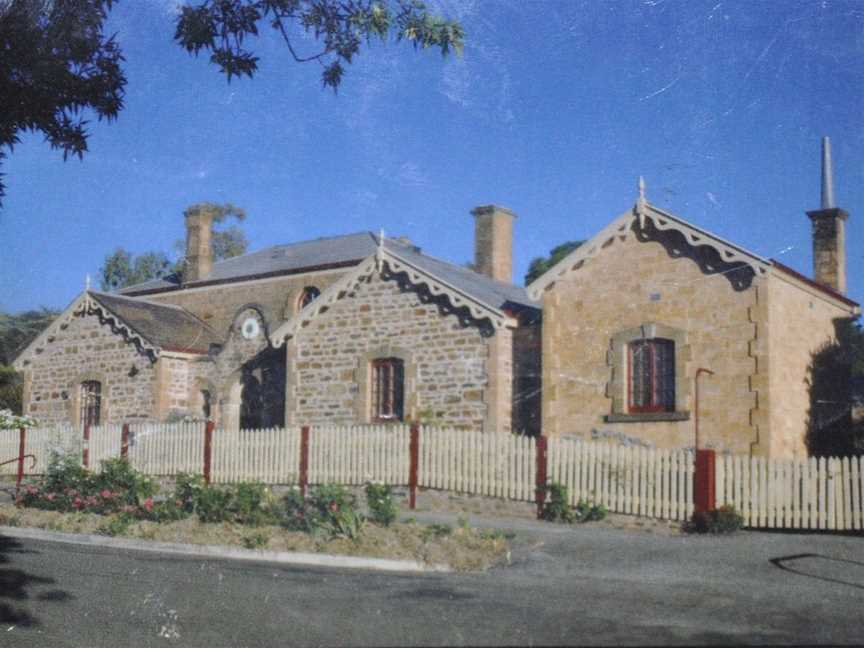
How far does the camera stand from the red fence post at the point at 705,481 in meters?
15.4

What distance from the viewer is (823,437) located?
19.3 metres

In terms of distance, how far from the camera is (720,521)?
589 inches

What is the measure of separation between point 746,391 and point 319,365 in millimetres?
10009

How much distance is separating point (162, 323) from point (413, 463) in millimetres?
13024

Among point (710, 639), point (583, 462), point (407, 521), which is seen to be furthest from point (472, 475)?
point (710, 639)

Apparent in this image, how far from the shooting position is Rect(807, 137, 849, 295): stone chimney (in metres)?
20.3

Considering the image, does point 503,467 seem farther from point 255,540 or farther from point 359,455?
point 255,540

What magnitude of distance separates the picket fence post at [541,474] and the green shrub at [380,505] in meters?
3.36

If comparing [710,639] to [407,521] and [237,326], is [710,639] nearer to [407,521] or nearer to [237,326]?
[407,521]

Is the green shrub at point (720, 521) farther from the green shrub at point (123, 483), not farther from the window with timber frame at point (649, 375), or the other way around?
the green shrub at point (123, 483)

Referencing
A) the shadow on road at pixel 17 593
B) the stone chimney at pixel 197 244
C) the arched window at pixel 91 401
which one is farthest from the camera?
the stone chimney at pixel 197 244

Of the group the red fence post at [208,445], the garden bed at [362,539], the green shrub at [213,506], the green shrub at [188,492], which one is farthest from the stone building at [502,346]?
the green shrub at [213,506]

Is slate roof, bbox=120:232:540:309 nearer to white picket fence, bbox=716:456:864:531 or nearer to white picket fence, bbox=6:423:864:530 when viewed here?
white picket fence, bbox=6:423:864:530

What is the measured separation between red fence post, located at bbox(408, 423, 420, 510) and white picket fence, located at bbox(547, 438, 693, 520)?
8.66 ft
